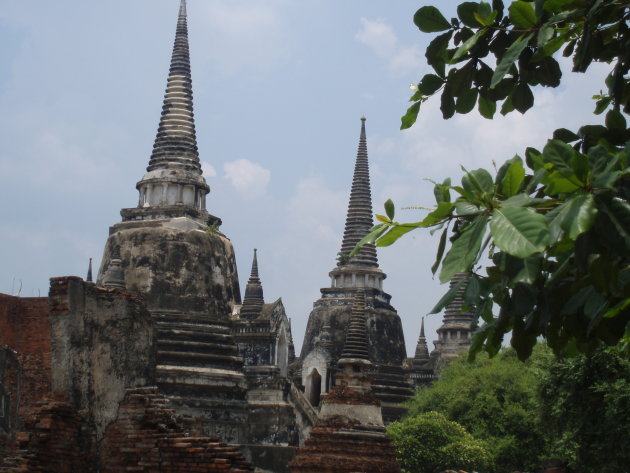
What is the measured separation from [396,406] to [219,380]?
9.56 m

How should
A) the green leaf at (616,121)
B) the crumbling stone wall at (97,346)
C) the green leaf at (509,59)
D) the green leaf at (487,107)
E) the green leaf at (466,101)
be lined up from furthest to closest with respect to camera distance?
the crumbling stone wall at (97,346) → the green leaf at (487,107) → the green leaf at (466,101) → the green leaf at (616,121) → the green leaf at (509,59)

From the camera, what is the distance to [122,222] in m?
31.2

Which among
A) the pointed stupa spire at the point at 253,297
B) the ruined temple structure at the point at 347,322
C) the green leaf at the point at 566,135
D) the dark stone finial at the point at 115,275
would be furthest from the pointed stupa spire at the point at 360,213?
the green leaf at the point at 566,135

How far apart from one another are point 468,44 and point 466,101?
2.75 feet

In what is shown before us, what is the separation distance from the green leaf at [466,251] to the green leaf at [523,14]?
1.27 meters

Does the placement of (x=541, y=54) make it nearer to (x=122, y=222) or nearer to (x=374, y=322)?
(x=122, y=222)

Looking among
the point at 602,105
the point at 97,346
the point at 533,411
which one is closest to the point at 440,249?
the point at 602,105

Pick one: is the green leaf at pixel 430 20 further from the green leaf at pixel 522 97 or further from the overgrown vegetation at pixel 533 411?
the overgrown vegetation at pixel 533 411

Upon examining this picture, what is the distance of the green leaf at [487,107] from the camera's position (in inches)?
236

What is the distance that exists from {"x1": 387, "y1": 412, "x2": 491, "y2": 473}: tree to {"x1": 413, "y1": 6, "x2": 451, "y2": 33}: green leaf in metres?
24.3

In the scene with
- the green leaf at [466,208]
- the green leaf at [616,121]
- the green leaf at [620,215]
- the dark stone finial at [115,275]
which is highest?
the dark stone finial at [115,275]

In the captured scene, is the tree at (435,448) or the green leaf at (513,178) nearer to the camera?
the green leaf at (513,178)

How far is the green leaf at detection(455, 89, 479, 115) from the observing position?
5.86 m

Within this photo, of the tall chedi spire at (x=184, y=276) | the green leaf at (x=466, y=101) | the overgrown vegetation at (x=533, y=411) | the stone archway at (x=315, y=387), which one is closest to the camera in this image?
the green leaf at (x=466, y=101)
